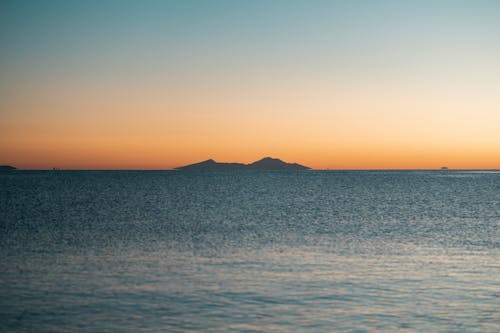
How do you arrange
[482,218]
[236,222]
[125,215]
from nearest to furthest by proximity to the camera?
[236,222] < [482,218] < [125,215]

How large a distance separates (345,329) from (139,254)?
18290mm

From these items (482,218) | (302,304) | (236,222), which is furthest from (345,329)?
(482,218)

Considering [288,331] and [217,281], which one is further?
[217,281]

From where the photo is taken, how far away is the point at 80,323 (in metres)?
17.1

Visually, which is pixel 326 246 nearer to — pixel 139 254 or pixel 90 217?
pixel 139 254

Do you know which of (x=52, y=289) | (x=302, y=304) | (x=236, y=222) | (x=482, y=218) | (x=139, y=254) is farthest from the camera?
(x=482, y=218)

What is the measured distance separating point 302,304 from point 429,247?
18496 mm

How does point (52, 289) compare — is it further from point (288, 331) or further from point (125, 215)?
point (125, 215)

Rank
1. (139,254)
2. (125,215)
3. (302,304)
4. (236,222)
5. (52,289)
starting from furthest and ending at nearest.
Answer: (125,215)
(236,222)
(139,254)
(52,289)
(302,304)

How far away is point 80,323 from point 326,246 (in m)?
21.3

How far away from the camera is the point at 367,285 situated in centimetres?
2231

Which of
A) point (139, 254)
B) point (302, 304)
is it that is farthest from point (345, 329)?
point (139, 254)

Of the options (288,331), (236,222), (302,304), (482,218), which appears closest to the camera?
(288,331)

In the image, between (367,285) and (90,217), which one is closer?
(367,285)
